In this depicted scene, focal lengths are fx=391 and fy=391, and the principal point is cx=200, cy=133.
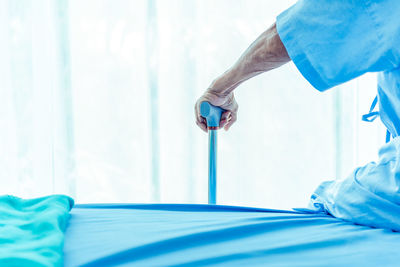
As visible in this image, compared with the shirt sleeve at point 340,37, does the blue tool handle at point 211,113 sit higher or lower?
lower

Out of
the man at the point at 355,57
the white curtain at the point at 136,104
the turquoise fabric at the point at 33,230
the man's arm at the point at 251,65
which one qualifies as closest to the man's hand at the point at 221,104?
the man's arm at the point at 251,65

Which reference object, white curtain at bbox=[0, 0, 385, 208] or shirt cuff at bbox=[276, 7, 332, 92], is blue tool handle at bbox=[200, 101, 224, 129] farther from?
white curtain at bbox=[0, 0, 385, 208]

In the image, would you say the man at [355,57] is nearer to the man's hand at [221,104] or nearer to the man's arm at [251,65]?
the man's arm at [251,65]

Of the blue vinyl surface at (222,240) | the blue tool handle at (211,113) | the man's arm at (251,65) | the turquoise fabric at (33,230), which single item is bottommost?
the blue vinyl surface at (222,240)

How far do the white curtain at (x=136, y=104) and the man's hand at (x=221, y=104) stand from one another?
2.58 ft

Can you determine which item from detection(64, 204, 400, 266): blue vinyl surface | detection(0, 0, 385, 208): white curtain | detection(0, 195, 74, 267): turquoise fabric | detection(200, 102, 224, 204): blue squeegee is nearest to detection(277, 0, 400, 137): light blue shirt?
detection(64, 204, 400, 266): blue vinyl surface

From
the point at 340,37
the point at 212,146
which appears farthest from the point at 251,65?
the point at 212,146

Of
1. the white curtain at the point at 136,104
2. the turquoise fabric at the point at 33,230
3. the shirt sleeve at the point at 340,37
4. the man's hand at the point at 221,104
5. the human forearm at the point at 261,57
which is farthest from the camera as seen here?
the white curtain at the point at 136,104

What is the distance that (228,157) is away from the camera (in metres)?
1.88

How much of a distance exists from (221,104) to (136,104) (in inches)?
35.8

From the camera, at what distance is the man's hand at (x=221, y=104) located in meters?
0.93

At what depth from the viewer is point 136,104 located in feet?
5.94

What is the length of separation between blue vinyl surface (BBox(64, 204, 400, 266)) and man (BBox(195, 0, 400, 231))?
43 millimetres

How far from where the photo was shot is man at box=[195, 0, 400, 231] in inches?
22.9
